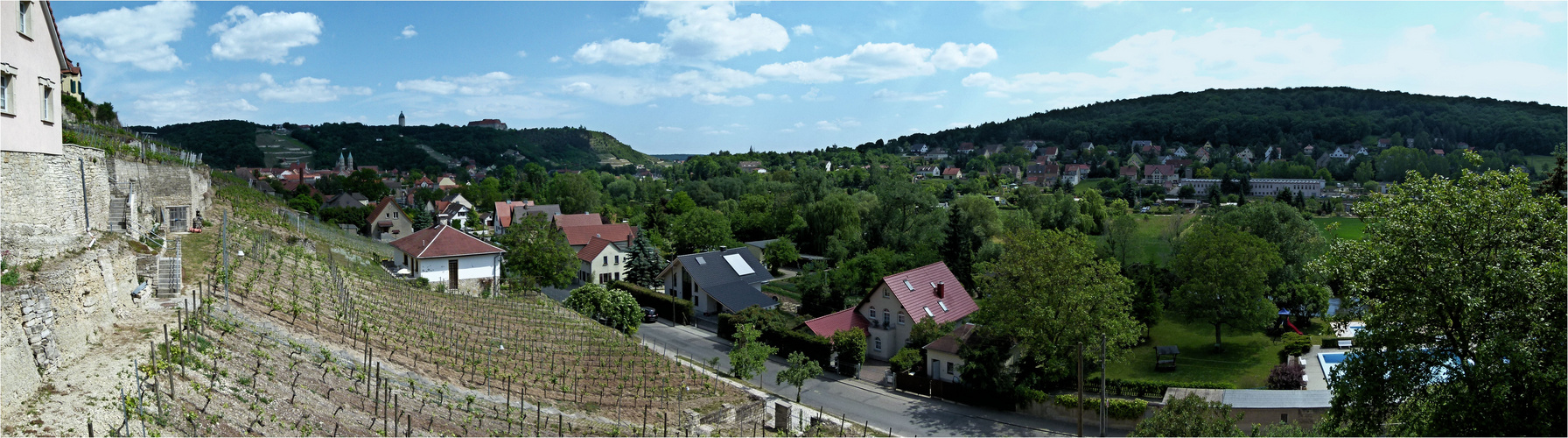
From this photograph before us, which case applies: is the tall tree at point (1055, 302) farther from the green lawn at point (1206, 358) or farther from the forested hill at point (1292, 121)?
the forested hill at point (1292, 121)

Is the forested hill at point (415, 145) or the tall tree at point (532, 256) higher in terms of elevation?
the forested hill at point (415, 145)

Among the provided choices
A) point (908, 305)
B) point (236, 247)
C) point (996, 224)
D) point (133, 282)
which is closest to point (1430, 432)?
point (908, 305)

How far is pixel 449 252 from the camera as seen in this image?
3080 cm

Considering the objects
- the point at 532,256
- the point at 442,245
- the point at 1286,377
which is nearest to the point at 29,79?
the point at 442,245

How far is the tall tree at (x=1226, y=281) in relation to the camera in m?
27.5

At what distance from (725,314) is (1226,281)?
19242 millimetres

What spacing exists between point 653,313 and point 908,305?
42.1 ft

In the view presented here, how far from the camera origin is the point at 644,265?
137ft

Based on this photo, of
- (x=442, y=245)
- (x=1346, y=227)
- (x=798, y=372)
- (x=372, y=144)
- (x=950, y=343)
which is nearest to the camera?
(x=798, y=372)

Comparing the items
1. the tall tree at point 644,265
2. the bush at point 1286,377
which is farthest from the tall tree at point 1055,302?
the tall tree at point 644,265

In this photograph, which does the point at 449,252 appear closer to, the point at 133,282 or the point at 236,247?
the point at 236,247

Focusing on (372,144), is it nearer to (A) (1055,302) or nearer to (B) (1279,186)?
(B) (1279,186)

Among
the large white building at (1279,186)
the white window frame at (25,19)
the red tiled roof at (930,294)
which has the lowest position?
the red tiled roof at (930,294)

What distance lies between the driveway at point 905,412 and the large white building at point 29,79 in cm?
1759
